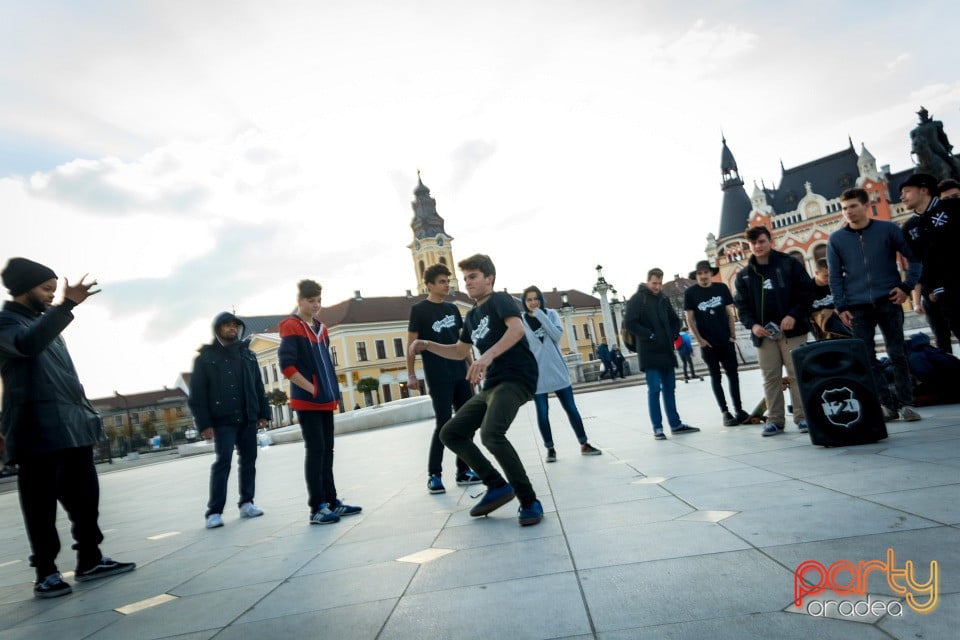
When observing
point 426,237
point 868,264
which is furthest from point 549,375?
point 426,237

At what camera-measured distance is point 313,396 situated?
4906mm

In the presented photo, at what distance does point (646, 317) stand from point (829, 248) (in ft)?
6.63

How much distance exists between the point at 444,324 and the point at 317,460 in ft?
5.34

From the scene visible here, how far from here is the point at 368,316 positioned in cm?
6350

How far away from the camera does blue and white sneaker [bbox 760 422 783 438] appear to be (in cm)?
585

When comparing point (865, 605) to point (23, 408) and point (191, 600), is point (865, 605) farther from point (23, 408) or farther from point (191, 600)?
point (23, 408)

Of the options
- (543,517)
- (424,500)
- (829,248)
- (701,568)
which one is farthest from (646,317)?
(701,568)

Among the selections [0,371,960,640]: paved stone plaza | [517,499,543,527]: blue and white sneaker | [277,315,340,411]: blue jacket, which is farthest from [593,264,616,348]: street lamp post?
[517,499,543,527]: blue and white sneaker

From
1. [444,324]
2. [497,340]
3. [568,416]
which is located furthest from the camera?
[568,416]

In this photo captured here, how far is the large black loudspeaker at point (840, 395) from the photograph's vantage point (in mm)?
4652

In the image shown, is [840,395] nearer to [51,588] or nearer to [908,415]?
[908,415]

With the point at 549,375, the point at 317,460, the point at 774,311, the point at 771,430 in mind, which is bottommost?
the point at 771,430

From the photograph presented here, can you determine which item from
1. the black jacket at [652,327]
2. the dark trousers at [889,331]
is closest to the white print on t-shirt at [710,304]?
the black jacket at [652,327]

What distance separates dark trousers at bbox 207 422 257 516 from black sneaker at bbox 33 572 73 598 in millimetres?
1750
